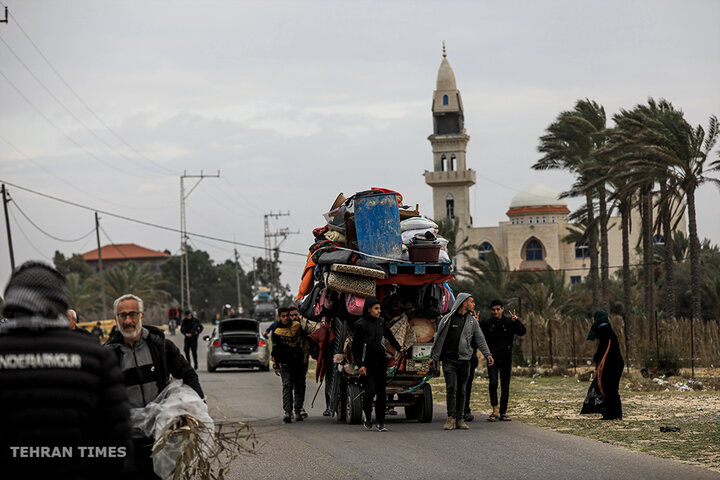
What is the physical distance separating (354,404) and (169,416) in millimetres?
9207

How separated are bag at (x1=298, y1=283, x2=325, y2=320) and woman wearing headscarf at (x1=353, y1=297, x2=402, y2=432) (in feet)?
5.21

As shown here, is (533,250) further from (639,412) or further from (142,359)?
(142,359)

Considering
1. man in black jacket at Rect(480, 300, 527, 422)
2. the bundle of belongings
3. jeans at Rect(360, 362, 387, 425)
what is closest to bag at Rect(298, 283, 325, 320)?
the bundle of belongings

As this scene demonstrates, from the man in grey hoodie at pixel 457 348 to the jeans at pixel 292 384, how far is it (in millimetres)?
2369

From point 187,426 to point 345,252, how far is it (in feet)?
30.2

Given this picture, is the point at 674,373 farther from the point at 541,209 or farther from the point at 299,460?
the point at 541,209

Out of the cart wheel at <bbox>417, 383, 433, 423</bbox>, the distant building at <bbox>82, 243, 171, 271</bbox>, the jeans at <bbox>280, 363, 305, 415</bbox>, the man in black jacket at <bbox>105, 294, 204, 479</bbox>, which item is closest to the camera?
the man in black jacket at <bbox>105, 294, 204, 479</bbox>

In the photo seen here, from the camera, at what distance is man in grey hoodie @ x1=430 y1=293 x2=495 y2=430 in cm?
1527

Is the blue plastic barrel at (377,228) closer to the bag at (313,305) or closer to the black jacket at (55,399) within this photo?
the bag at (313,305)

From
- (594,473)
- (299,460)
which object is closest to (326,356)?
(299,460)

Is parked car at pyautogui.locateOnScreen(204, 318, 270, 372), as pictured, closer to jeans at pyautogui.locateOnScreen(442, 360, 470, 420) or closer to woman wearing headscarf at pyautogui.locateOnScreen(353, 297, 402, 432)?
woman wearing headscarf at pyautogui.locateOnScreen(353, 297, 402, 432)

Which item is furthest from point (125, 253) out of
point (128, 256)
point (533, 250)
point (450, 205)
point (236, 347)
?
point (236, 347)

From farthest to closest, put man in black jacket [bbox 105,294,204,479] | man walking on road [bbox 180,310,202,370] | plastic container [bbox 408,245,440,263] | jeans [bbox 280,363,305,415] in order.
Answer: man walking on road [bbox 180,310,202,370]
jeans [bbox 280,363,305,415]
plastic container [bbox 408,245,440,263]
man in black jacket [bbox 105,294,204,479]

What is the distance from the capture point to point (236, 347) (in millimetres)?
33625
